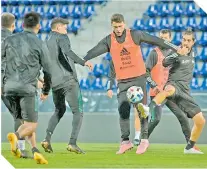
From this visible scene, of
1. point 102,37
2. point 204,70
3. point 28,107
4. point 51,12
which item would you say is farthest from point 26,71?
point 51,12

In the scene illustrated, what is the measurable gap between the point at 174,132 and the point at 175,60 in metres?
4.92

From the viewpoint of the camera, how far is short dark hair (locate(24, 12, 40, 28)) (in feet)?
28.8

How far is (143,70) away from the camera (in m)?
10.6

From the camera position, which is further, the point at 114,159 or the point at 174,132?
the point at 174,132

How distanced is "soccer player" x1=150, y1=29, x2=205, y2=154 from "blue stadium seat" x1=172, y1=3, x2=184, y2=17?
437 inches

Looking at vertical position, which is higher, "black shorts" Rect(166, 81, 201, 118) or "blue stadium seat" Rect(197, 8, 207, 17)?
"blue stadium seat" Rect(197, 8, 207, 17)

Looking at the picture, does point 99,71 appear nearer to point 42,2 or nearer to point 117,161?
point 42,2

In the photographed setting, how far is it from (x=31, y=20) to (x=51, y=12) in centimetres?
1508

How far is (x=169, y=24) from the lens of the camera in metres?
21.7

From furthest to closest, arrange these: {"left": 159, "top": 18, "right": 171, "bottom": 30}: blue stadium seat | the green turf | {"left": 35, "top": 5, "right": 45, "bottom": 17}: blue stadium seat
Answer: {"left": 35, "top": 5, "right": 45, "bottom": 17}: blue stadium seat, {"left": 159, "top": 18, "right": 171, "bottom": 30}: blue stadium seat, the green turf

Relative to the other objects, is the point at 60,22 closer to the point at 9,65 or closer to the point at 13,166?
the point at 9,65

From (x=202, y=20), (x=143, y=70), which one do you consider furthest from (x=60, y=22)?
(x=202, y=20)

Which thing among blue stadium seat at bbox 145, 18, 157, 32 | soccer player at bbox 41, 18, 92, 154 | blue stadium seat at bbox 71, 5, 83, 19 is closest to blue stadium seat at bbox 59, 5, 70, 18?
blue stadium seat at bbox 71, 5, 83, 19

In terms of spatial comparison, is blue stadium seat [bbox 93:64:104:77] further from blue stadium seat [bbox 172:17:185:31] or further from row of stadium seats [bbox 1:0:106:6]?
row of stadium seats [bbox 1:0:106:6]
